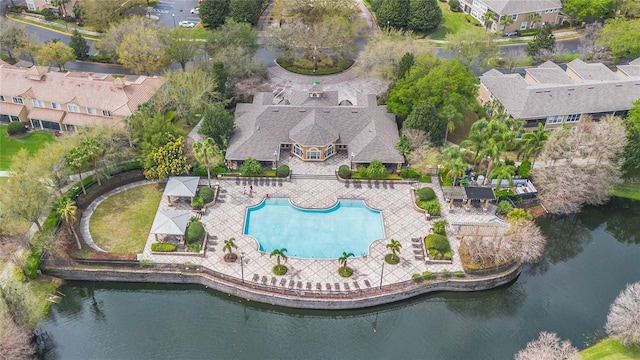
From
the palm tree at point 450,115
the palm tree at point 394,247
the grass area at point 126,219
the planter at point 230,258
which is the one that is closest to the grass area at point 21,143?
the grass area at point 126,219

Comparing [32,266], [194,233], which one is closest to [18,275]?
[32,266]

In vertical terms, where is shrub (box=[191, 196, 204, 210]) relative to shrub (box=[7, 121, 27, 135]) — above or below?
below

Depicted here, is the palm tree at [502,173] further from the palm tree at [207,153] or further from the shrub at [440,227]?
the palm tree at [207,153]

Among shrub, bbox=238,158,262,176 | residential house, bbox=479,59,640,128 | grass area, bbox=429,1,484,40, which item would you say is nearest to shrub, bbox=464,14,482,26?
grass area, bbox=429,1,484,40

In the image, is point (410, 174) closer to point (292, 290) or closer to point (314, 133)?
point (314, 133)

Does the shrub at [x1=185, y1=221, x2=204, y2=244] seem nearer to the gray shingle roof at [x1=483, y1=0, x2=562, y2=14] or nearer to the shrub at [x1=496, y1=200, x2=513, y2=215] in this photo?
the shrub at [x1=496, y1=200, x2=513, y2=215]

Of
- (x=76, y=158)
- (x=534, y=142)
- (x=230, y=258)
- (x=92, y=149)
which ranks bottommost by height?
(x=230, y=258)
